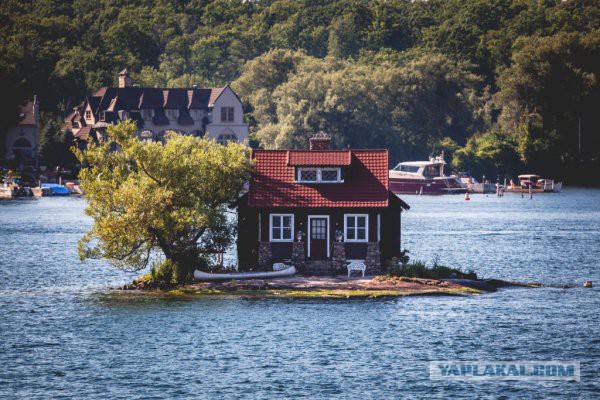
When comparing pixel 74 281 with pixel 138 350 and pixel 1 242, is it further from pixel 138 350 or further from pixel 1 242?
pixel 1 242

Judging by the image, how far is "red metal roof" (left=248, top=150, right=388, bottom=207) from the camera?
6169cm

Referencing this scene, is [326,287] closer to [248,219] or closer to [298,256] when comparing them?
[298,256]

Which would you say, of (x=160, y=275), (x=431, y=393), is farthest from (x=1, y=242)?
(x=431, y=393)

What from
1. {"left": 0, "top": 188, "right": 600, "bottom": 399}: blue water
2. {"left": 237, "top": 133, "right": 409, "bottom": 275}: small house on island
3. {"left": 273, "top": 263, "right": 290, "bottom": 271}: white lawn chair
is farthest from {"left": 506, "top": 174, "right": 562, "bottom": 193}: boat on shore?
{"left": 273, "top": 263, "right": 290, "bottom": 271}: white lawn chair

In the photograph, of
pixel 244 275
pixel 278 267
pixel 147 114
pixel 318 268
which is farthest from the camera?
pixel 147 114

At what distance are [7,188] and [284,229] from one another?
11028cm

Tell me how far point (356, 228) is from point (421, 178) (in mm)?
107350

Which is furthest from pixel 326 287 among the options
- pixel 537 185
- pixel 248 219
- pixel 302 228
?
pixel 537 185

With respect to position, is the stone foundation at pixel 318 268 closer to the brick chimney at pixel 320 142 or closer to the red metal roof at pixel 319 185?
the red metal roof at pixel 319 185

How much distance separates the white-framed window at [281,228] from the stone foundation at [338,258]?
2.34m

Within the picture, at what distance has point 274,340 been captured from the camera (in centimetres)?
5112

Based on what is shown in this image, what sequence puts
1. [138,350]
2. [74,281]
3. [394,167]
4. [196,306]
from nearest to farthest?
[138,350], [196,306], [74,281], [394,167]

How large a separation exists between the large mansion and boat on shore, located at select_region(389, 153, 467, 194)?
25.8 meters

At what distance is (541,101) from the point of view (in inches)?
6816
